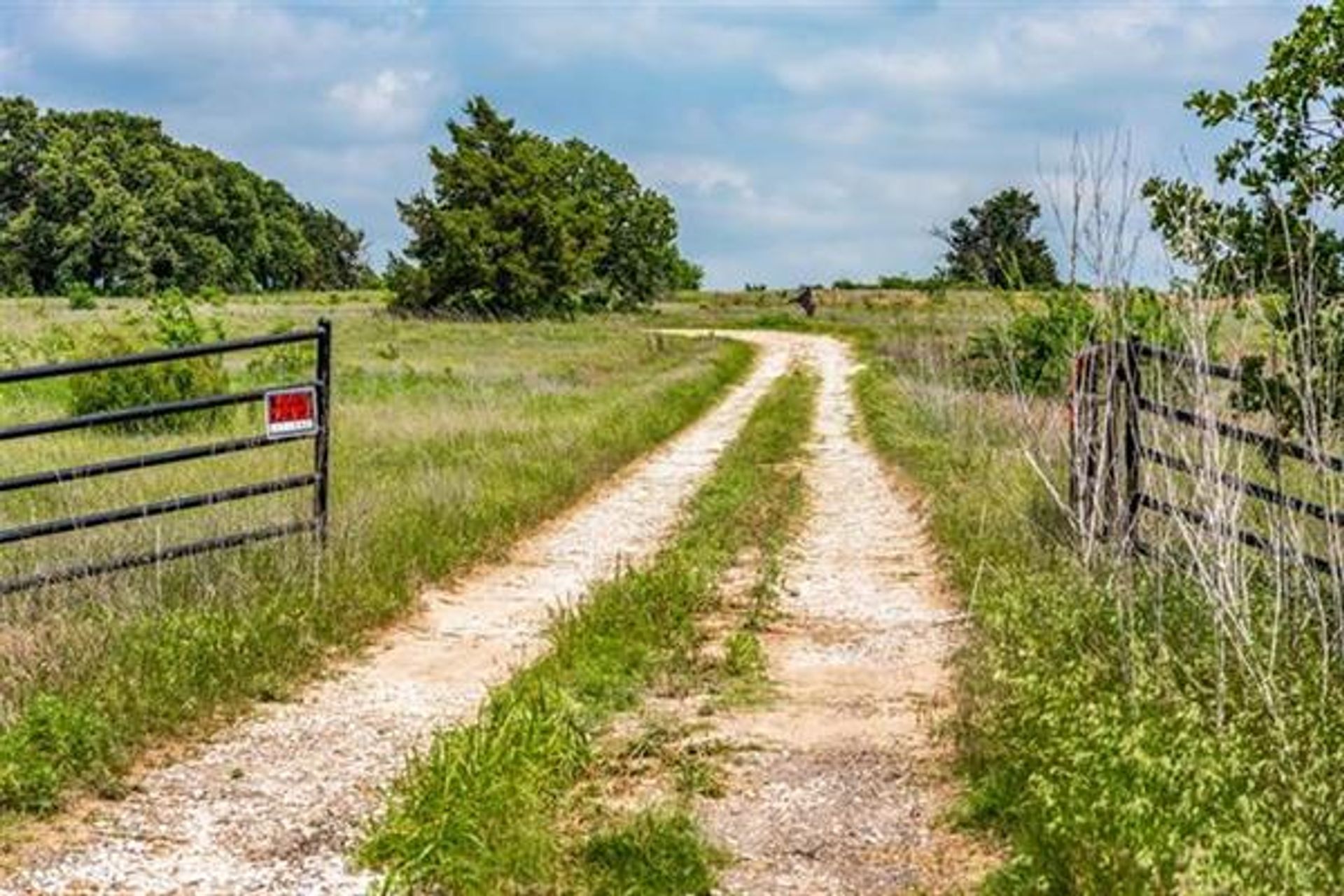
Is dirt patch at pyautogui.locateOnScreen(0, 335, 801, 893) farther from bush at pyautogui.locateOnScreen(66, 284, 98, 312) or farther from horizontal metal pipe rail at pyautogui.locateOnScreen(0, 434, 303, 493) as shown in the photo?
bush at pyautogui.locateOnScreen(66, 284, 98, 312)

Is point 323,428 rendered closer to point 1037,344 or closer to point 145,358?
point 145,358

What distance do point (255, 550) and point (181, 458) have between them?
2.46ft

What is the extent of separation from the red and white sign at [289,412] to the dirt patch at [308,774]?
1.46 m

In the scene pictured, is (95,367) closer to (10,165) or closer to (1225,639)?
(1225,639)

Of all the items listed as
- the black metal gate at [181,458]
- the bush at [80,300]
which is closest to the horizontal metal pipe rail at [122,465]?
the black metal gate at [181,458]

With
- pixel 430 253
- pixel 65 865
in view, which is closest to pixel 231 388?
pixel 65 865

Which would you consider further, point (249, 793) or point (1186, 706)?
point (249, 793)

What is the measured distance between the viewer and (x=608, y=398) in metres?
25.6

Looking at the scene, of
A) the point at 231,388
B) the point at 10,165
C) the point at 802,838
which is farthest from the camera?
the point at 10,165

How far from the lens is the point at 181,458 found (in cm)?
950

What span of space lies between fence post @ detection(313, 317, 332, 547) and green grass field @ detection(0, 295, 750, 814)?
227 millimetres

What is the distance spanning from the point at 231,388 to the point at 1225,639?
2057 centimetres

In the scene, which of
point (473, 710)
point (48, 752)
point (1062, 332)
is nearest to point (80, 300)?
point (1062, 332)

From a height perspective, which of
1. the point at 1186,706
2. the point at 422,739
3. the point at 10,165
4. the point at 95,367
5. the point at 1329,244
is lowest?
the point at 422,739
